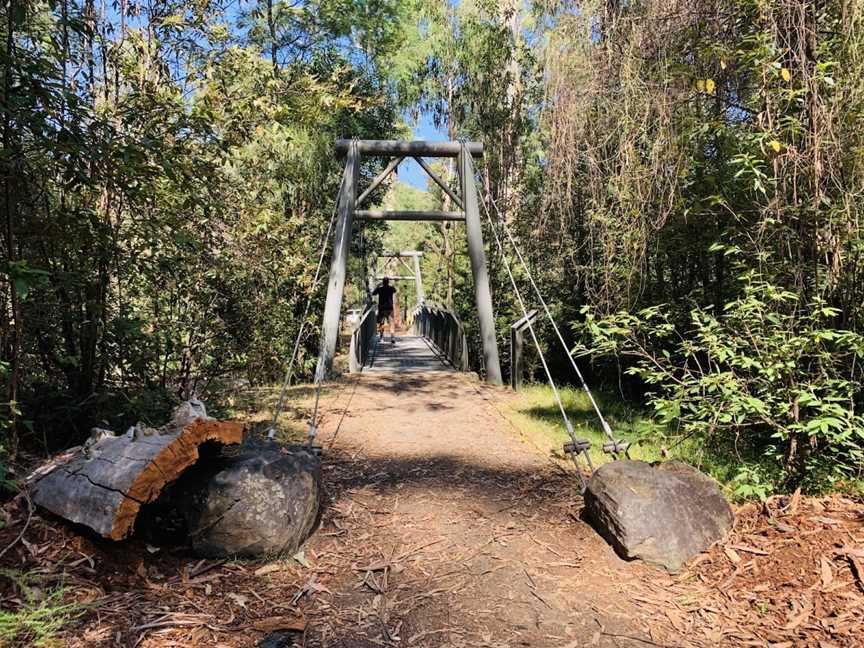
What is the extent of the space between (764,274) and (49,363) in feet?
14.9

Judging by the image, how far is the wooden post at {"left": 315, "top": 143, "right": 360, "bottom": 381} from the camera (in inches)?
299

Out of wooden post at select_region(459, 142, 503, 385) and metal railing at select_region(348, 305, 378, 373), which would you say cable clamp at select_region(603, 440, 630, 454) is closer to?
wooden post at select_region(459, 142, 503, 385)

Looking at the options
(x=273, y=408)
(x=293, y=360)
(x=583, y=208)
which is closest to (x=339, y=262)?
(x=273, y=408)

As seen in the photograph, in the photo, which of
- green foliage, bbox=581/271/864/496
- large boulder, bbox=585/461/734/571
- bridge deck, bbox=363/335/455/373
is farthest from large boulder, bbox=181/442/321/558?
bridge deck, bbox=363/335/455/373

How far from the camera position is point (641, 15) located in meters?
4.10

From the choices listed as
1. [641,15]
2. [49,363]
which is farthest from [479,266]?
[49,363]

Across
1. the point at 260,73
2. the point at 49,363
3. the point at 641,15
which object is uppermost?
the point at 641,15

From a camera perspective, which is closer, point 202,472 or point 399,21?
point 202,472

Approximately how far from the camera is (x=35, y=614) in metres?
1.91

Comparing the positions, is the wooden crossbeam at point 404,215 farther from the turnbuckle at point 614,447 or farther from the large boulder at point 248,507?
the large boulder at point 248,507

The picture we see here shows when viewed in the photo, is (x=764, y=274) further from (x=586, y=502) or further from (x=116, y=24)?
(x=116, y=24)

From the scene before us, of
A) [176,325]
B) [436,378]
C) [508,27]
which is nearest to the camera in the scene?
[176,325]

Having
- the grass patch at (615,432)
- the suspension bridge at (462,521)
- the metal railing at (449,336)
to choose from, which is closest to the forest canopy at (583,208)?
the grass patch at (615,432)

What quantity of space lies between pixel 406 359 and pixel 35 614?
9341 millimetres
